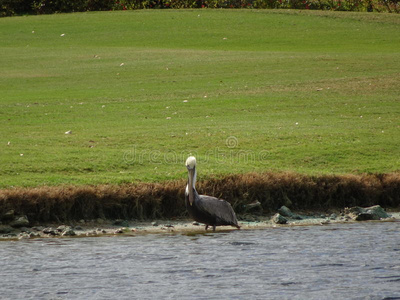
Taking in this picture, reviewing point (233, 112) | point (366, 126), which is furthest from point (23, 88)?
point (366, 126)

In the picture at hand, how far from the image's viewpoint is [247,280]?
1029cm

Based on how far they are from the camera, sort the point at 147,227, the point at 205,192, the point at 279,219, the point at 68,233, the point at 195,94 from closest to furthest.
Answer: the point at 68,233, the point at 147,227, the point at 279,219, the point at 205,192, the point at 195,94

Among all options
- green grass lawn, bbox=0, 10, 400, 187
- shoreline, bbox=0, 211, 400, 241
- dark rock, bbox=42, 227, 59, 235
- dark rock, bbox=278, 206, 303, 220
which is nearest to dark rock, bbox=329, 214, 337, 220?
shoreline, bbox=0, 211, 400, 241

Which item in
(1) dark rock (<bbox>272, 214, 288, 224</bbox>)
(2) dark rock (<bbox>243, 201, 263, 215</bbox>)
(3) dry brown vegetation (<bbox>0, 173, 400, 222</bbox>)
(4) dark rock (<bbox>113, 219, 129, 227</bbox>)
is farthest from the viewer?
(2) dark rock (<bbox>243, 201, 263, 215</bbox>)

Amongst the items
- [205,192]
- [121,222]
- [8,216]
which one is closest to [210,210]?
[121,222]

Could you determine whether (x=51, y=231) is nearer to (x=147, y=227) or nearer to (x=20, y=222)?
(x=20, y=222)

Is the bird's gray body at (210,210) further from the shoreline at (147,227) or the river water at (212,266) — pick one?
the shoreline at (147,227)

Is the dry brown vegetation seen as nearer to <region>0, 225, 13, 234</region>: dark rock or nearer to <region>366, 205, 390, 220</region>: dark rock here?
<region>0, 225, 13, 234</region>: dark rock

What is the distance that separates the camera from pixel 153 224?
13.6 meters

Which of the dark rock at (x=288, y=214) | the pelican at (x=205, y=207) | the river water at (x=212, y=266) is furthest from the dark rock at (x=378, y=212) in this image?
the pelican at (x=205, y=207)

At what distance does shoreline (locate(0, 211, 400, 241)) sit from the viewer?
12812 millimetres

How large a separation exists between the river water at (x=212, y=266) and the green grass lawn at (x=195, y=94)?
2591 millimetres

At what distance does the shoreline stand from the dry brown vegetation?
0.91ft

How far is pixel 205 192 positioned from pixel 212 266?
12.7ft
